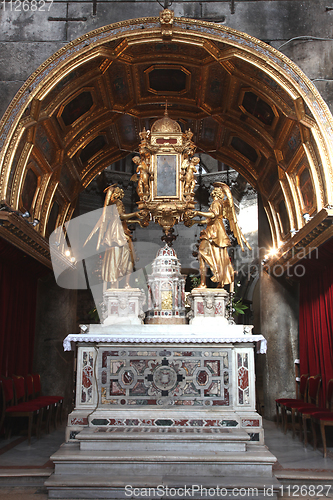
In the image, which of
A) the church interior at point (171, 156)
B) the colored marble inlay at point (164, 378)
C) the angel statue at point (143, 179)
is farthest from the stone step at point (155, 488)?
the angel statue at point (143, 179)

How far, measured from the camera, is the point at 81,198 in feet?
50.5

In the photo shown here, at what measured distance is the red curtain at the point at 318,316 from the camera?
27.2ft

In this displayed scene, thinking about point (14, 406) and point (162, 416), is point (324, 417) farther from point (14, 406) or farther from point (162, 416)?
point (14, 406)

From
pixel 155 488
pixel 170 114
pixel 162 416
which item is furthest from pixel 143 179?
pixel 155 488

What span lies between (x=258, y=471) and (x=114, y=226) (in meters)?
4.53

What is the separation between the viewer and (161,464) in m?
5.89

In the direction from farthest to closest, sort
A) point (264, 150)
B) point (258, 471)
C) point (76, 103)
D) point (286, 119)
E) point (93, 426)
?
point (264, 150) → point (76, 103) → point (286, 119) → point (93, 426) → point (258, 471)

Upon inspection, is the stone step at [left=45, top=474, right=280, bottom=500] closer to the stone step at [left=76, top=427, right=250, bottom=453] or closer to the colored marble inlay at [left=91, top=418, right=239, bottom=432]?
the stone step at [left=76, top=427, right=250, bottom=453]

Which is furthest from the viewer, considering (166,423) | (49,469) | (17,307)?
(17,307)

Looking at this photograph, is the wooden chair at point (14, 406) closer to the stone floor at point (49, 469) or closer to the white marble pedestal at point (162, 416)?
the stone floor at point (49, 469)

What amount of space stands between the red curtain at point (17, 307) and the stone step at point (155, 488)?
10.8 ft

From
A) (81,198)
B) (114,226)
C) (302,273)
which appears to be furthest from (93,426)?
Result: (81,198)

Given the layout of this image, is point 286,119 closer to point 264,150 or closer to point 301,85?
point 301,85

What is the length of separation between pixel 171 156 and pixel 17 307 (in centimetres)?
431
